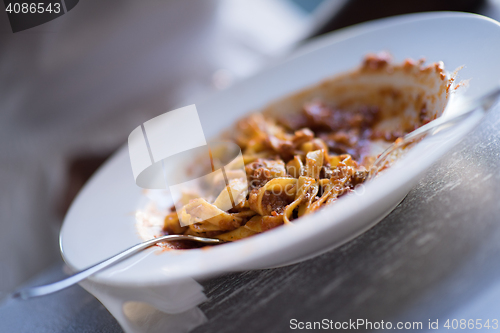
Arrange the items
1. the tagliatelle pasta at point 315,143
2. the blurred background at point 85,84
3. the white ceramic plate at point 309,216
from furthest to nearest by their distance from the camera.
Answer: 1. the blurred background at point 85,84
2. the tagliatelle pasta at point 315,143
3. the white ceramic plate at point 309,216

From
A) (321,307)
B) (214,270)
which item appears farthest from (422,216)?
(214,270)

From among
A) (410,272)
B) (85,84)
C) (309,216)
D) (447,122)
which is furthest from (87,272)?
(85,84)

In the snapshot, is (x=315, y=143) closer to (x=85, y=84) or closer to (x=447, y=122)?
(x=447, y=122)

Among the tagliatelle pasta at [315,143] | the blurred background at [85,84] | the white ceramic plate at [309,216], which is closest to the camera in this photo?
the white ceramic plate at [309,216]

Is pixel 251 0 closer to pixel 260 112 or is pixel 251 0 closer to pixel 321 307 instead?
pixel 260 112

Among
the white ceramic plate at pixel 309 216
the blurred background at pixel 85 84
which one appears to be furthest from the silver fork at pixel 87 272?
the blurred background at pixel 85 84

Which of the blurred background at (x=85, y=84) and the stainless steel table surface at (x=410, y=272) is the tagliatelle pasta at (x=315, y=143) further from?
the blurred background at (x=85, y=84)
